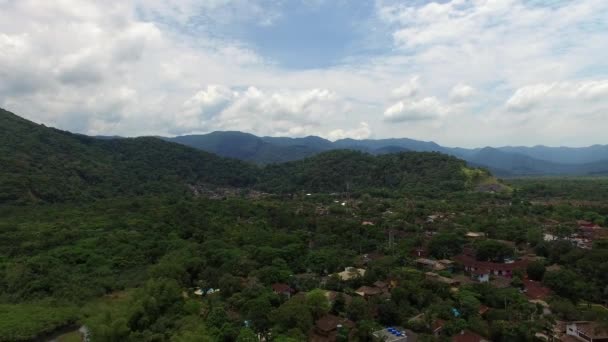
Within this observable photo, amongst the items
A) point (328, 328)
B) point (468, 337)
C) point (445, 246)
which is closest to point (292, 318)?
point (328, 328)

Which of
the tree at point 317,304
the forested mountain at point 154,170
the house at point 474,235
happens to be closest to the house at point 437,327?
the tree at point 317,304

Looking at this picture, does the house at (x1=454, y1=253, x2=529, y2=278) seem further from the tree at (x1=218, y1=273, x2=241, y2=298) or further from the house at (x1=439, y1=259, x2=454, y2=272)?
the tree at (x1=218, y1=273, x2=241, y2=298)

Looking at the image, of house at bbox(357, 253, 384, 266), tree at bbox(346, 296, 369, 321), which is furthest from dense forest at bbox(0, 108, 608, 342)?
house at bbox(357, 253, 384, 266)

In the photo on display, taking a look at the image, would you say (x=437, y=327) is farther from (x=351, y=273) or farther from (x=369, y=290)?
(x=351, y=273)

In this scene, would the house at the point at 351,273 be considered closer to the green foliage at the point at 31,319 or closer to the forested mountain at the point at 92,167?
the green foliage at the point at 31,319

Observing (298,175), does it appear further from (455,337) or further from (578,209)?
(455,337)
